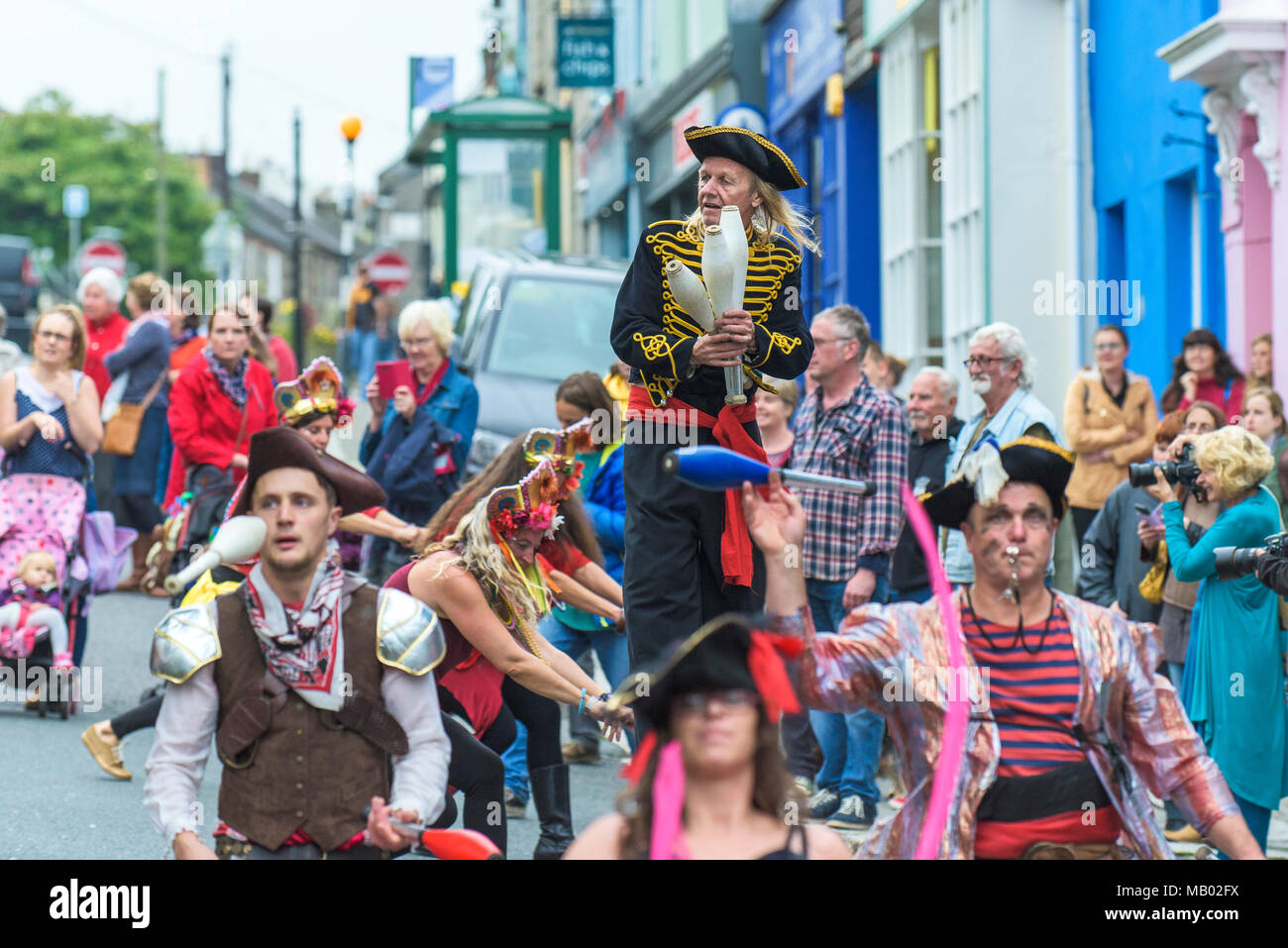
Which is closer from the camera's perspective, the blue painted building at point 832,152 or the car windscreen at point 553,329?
the car windscreen at point 553,329

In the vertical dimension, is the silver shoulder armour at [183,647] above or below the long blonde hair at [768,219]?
below

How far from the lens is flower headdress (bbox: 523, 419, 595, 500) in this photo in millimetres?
6980

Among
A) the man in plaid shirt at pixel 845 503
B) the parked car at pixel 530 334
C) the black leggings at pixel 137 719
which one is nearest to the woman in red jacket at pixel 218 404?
the black leggings at pixel 137 719

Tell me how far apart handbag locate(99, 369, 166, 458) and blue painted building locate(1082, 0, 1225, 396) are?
6.86 m

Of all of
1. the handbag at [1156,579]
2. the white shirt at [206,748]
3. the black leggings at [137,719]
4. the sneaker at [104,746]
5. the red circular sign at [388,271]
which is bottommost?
the sneaker at [104,746]

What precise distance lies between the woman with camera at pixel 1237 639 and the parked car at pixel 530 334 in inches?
234

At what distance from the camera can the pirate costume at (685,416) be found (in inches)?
223

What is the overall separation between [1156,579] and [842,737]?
4.71ft

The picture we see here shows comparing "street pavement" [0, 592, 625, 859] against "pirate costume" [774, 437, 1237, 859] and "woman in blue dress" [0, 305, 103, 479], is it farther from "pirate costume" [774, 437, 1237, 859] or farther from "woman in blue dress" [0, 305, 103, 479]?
"pirate costume" [774, 437, 1237, 859]

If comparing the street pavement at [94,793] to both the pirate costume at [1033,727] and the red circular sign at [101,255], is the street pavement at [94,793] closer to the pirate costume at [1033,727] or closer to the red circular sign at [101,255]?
the pirate costume at [1033,727]

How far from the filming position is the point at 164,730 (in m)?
4.49

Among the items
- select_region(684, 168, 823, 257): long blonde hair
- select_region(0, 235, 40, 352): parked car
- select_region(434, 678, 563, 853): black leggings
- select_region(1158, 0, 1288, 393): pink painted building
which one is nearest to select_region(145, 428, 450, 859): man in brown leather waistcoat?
select_region(434, 678, 563, 853): black leggings

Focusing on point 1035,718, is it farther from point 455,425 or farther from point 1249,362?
point 1249,362

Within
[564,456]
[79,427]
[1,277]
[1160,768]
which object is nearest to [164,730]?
[1160,768]
